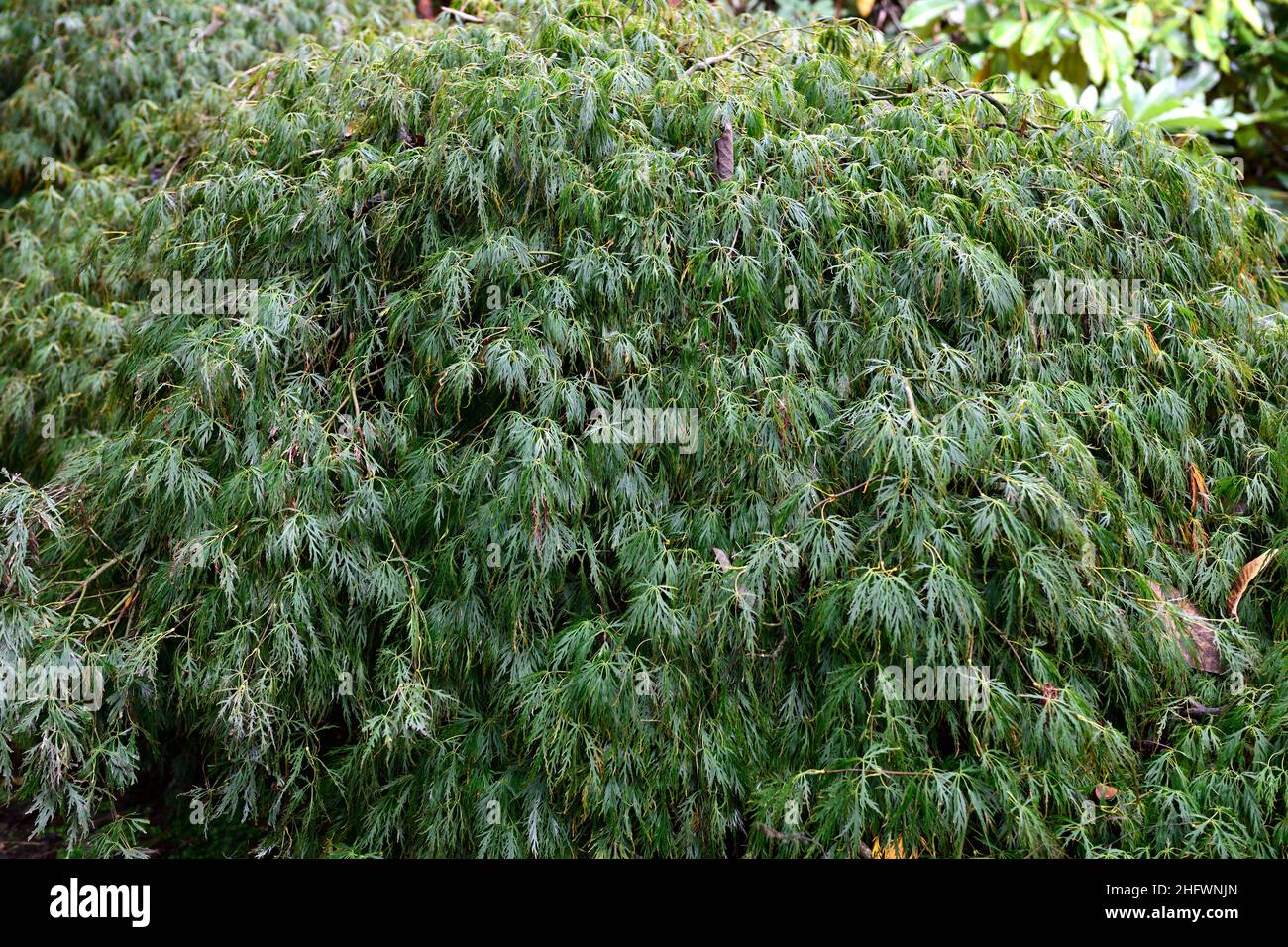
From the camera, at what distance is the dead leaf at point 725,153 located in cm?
290

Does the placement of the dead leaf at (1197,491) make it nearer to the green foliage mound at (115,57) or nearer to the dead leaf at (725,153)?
the dead leaf at (725,153)

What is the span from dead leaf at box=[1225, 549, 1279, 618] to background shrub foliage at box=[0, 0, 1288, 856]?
26mm

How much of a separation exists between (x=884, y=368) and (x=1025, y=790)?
1049 mm

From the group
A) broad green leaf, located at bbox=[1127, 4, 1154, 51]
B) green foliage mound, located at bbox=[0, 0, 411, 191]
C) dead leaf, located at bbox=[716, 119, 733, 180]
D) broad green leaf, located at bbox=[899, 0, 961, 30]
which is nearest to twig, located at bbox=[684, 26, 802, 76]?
dead leaf, located at bbox=[716, 119, 733, 180]

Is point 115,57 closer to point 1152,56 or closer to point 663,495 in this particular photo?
point 663,495

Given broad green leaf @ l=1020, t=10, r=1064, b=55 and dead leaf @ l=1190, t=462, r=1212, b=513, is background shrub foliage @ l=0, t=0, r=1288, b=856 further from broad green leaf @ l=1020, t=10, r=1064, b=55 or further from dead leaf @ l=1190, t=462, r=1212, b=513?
broad green leaf @ l=1020, t=10, r=1064, b=55

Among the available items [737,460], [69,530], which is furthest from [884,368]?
[69,530]

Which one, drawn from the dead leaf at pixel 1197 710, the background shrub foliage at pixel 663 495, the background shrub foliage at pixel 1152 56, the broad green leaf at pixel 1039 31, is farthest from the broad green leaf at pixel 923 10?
the dead leaf at pixel 1197 710

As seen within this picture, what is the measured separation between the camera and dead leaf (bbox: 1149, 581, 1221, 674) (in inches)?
101

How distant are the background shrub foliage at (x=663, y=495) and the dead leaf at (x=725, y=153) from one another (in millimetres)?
28

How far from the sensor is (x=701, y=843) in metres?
2.41

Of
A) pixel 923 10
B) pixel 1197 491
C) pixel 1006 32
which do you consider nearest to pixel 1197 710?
pixel 1197 491

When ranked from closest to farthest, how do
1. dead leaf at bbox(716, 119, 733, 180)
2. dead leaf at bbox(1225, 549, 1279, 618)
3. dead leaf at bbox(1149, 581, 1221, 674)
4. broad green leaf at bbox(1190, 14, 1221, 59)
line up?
dead leaf at bbox(1149, 581, 1221, 674)
dead leaf at bbox(1225, 549, 1279, 618)
dead leaf at bbox(716, 119, 733, 180)
broad green leaf at bbox(1190, 14, 1221, 59)
